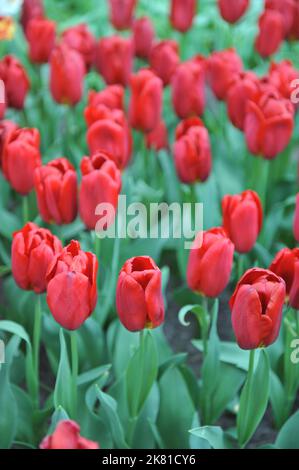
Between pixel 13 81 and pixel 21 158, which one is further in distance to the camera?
pixel 13 81

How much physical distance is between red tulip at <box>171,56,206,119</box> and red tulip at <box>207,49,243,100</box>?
0.11 feet

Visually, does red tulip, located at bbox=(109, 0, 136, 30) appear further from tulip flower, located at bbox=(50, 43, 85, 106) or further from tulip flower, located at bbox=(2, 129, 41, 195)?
tulip flower, located at bbox=(2, 129, 41, 195)

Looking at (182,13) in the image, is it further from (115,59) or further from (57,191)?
(57,191)

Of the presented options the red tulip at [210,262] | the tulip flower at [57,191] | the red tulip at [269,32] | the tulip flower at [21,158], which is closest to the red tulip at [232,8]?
the red tulip at [269,32]

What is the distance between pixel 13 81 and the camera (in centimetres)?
202

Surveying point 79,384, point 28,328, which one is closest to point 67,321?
point 79,384

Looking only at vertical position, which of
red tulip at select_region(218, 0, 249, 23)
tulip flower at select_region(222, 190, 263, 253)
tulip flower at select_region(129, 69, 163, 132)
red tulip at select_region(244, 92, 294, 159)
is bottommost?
tulip flower at select_region(222, 190, 263, 253)

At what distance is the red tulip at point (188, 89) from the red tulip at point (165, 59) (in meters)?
0.14

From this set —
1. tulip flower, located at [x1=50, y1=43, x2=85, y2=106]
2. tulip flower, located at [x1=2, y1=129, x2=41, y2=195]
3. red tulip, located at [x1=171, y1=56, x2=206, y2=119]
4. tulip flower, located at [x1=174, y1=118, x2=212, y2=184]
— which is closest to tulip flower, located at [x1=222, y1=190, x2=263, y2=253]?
tulip flower, located at [x1=174, y1=118, x2=212, y2=184]

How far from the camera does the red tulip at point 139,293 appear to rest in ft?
4.13

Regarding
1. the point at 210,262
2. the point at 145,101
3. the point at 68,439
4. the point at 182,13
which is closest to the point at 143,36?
the point at 182,13

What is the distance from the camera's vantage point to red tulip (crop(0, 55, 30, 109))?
2.01m

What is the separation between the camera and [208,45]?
113 inches

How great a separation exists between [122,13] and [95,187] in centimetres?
116
